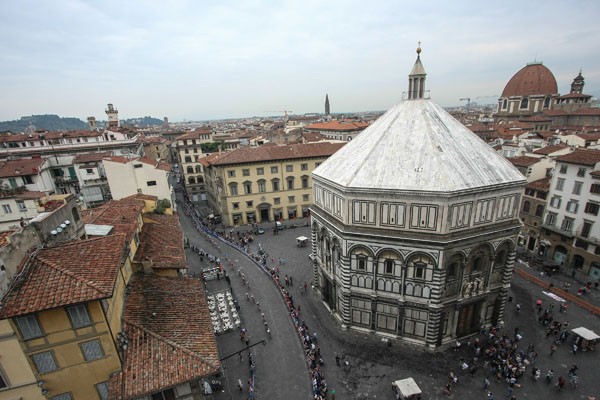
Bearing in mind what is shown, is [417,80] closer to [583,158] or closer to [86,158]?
[583,158]

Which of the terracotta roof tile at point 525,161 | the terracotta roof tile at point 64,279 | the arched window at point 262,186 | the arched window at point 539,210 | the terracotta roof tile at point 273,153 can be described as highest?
the terracotta roof tile at point 64,279

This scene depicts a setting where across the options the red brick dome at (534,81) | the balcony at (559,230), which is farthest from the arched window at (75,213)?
the red brick dome at (534,81)

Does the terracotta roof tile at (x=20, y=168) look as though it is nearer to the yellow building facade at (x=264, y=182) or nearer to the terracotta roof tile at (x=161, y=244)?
the terracotta roof tile at (x=161, y=244)

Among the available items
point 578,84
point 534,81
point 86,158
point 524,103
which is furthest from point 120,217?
point 578,84

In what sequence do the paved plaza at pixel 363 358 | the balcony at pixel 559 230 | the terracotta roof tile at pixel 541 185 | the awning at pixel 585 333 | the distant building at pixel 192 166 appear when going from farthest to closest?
the distant building at pixel 192 166 → the terracotta roof tile at pixel 541 185 → the balcony at pixel 559 230 → the awning at pixel 585 333 → the paved plaza at pixel 363 358

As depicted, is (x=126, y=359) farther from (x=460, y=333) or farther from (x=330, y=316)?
(x=460, y=333)

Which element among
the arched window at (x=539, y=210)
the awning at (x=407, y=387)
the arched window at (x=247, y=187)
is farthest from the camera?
the arched window at (x=247, y=187)
